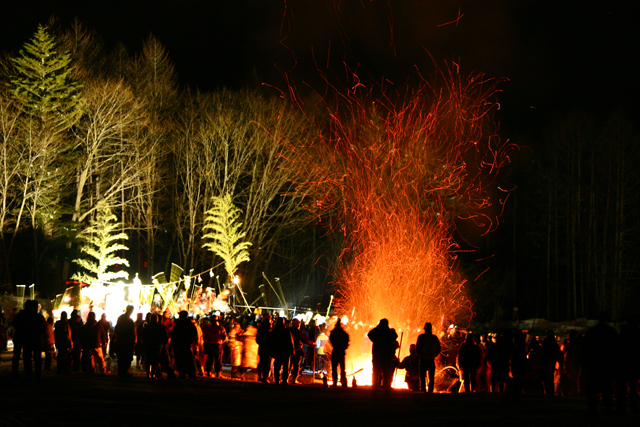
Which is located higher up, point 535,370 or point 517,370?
point 517,370

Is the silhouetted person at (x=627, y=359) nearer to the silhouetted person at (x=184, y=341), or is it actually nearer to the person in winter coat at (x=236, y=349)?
the silhouetted person at (x=184, y=341)

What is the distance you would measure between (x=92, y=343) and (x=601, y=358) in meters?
9.77

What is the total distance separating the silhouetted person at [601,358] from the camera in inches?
352

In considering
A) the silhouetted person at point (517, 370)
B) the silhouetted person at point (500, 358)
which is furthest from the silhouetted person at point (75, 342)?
the silhouetted person at point (517, 370)

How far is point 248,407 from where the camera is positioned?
956 centimetres

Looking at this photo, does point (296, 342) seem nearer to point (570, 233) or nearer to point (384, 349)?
point (384, 349)

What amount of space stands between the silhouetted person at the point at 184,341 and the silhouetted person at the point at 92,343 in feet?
6.23

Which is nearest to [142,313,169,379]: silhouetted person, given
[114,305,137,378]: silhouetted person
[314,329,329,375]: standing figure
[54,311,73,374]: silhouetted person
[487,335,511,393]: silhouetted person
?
[114,305,137,378]: silhouetted person

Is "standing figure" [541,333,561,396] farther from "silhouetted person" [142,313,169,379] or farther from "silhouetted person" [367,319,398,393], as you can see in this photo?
"silhouetted person" [142,313,169,379]

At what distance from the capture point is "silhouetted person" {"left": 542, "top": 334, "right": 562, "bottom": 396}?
13081mm

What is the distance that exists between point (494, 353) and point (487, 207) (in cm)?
3236

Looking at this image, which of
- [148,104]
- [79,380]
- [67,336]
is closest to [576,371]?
[79,380]

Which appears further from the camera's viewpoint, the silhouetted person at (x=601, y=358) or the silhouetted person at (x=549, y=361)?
the silhouetted person at (x=549, y=361)

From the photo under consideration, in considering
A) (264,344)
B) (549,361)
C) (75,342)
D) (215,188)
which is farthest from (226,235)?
(549,361)
